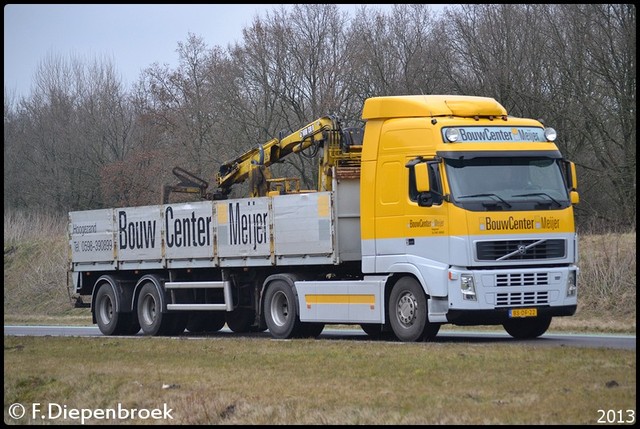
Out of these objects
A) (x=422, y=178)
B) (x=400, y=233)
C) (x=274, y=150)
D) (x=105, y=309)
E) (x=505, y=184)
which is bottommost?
(x=105, y=309)

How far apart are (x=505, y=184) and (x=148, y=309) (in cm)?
996

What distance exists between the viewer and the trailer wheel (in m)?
24.2

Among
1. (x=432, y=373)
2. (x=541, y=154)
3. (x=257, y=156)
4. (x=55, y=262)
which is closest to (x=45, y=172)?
(x=55, y=262)

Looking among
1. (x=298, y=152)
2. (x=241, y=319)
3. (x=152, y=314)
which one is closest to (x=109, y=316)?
(x=152, y=314)

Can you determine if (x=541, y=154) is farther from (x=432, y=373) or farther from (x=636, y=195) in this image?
(x=636, y=195)

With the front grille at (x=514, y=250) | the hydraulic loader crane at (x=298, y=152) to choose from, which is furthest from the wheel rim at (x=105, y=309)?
the front grille at (x=514, y=250)

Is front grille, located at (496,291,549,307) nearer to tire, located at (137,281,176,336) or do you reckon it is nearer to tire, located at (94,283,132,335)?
tire, located at (137,281,176,336)

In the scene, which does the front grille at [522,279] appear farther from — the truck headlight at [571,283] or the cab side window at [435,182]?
the cab side window at [435,182]

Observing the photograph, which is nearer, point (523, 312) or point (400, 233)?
point (523, 312)

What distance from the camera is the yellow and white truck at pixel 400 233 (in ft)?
57.9

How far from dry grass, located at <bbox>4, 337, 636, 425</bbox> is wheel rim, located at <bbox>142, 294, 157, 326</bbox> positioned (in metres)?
5.99

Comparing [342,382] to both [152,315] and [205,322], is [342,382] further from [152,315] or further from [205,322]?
[205,322]

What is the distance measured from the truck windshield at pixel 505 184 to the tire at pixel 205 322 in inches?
346

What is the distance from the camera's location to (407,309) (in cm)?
1853
